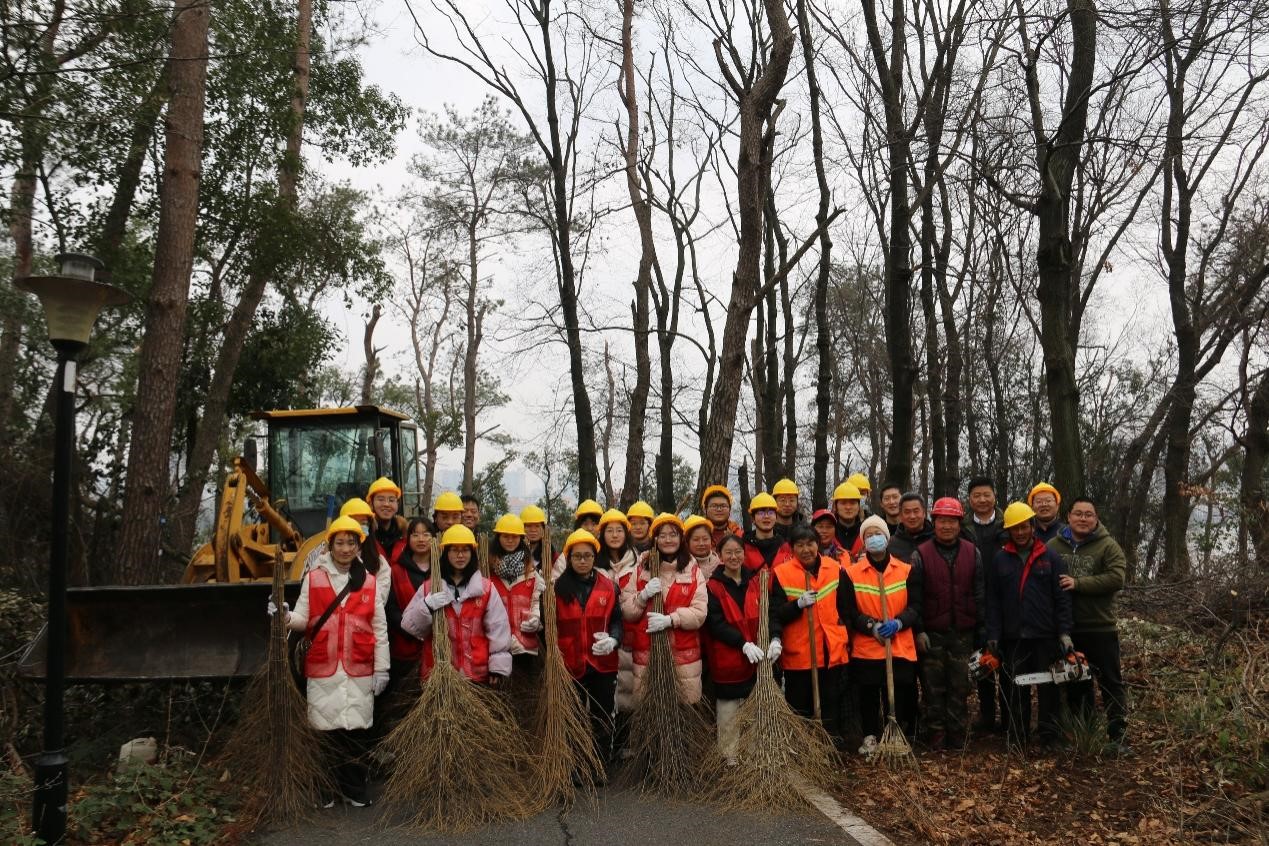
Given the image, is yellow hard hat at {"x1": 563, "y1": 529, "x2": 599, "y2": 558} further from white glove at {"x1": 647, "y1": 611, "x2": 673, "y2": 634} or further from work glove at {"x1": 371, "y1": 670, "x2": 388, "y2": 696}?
work glove at {"x1": 371, "y1": 670, "x2": 388, "y2": 696}

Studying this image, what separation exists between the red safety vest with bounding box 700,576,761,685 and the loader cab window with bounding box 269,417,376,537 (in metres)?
5.02

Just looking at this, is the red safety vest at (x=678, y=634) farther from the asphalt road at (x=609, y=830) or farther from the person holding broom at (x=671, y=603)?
the asphalt road at (x=609, y=830)

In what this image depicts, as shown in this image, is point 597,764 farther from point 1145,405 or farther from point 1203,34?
point 1145,405

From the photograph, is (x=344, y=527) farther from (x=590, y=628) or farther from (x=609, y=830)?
(x=609, y=830)

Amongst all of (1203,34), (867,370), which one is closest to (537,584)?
(1203,34)

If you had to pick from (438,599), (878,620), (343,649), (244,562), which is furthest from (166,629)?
(878,620)

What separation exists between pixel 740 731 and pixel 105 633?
4814mm

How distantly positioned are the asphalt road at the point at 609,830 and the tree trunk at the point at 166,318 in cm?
557

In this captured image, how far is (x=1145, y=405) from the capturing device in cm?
3275

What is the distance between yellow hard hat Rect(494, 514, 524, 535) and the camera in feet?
22.0

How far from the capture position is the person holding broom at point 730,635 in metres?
6.52

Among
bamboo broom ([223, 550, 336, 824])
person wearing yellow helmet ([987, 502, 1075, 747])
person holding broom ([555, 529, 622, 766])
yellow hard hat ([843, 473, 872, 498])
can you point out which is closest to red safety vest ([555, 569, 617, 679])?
person holding broom ([555, 529, 622, 766])

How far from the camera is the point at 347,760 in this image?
6164 mm

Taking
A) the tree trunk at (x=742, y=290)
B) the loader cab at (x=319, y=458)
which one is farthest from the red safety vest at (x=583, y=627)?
the tree trunk at (x=742, y=290)
